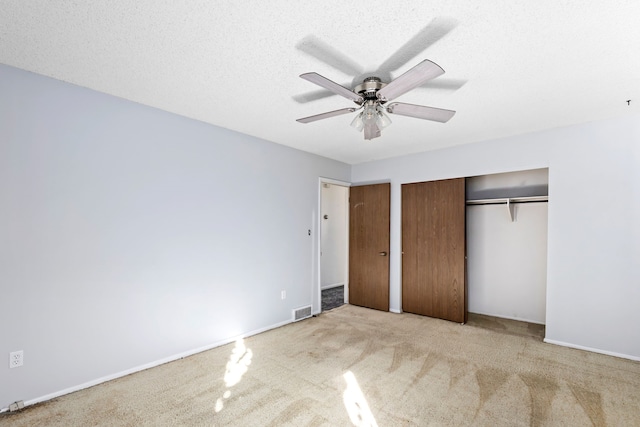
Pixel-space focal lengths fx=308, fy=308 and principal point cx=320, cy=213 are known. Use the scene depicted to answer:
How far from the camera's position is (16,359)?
7.29 ft

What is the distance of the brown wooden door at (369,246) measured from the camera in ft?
16.1

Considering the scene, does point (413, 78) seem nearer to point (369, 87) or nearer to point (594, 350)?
point (369, 87)

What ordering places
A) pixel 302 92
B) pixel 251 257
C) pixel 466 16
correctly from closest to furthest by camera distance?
pixel 466 16 < pixel 302 92 < pixel 251 257

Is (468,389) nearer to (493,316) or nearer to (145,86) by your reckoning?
(493,316)

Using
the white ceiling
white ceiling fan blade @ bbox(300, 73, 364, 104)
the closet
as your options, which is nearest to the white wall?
the closet

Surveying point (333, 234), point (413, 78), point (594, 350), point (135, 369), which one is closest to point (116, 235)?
point (135, 369)

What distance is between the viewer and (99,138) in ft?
8.60

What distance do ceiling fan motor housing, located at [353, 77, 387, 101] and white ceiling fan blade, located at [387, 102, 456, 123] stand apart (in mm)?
172

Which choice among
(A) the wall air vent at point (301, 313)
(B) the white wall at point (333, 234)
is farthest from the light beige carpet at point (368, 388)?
(B) the white wall at point (333, 234)

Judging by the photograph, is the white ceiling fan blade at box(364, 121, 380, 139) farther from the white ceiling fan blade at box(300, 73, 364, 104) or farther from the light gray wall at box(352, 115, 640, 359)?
the light gray wall at box(352, 115, 640, 359)

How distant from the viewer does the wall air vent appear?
4.27m

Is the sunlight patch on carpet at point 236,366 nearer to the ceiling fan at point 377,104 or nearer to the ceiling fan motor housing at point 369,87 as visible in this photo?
the ceiling fan at point 377,104

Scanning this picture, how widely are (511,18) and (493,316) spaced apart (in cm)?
406

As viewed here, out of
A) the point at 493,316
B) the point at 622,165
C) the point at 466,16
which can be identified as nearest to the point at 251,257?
the point at 466,16
